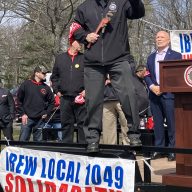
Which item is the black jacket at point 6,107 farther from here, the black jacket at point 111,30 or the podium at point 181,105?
the podium at point 181,105

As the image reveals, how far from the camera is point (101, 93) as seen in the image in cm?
527

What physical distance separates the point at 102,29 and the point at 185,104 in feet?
3.46

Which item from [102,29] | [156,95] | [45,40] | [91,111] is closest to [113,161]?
[91,111]

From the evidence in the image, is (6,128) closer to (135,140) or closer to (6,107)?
(6,107)

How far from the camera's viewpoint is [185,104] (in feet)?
15.5

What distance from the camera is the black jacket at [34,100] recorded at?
10.2 m

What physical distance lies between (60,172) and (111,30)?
1455mm

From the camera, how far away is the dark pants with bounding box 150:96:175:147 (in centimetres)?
707

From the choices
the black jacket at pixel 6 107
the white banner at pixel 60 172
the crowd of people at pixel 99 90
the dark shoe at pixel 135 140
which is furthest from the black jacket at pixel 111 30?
the black jacket at pixel 6 107

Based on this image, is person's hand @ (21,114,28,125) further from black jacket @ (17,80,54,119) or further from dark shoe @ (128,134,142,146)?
dark shoe @ (128,134,142,146)

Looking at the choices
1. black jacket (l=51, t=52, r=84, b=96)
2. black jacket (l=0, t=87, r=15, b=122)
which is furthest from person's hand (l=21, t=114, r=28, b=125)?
black jacket (l=51, t=52, r=84, b=96)

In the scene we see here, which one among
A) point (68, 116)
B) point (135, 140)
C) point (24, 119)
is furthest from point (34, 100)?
point (135, 140)

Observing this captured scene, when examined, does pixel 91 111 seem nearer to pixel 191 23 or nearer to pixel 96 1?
pixel 96 1

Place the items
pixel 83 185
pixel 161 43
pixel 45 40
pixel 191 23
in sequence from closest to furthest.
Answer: pixel 83 185 < pixel 161 43 < pixel 191 23 < pixel 45 40
